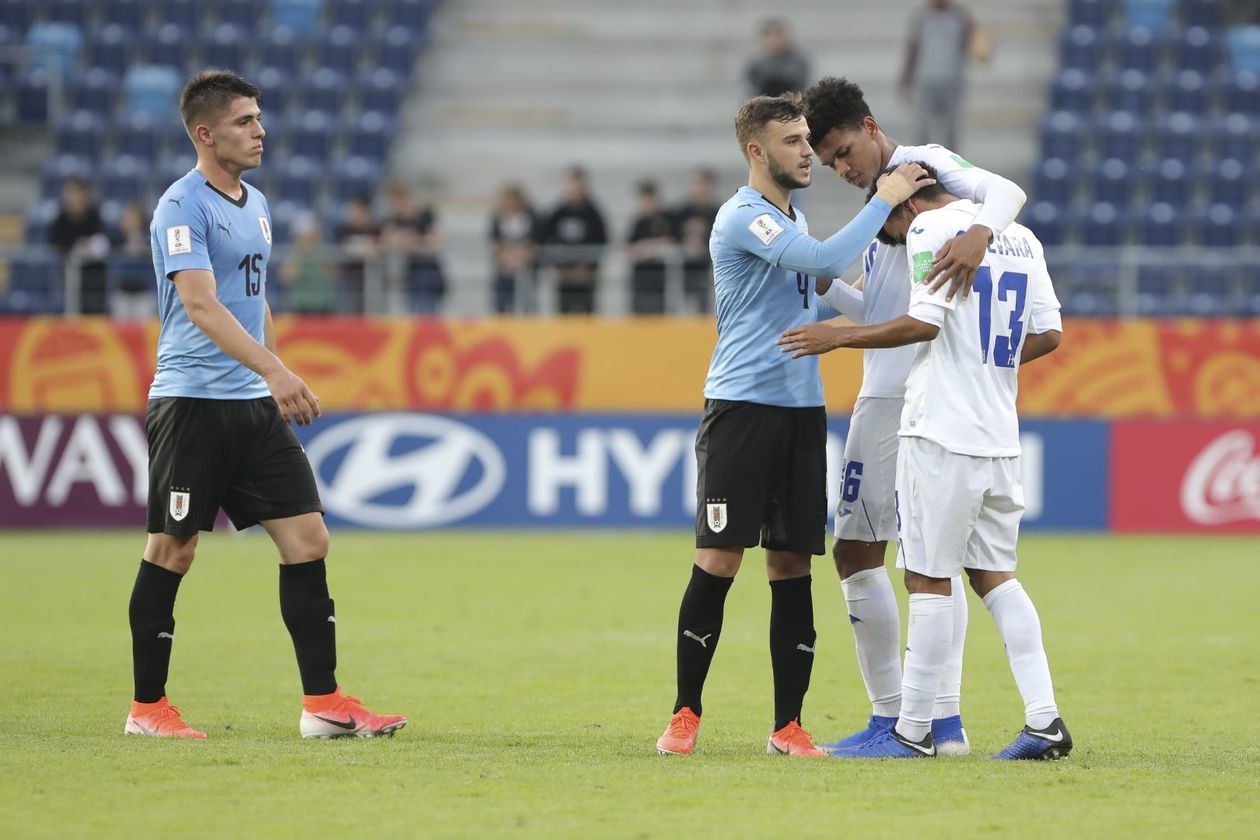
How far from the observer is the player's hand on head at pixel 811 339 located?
6.18 m

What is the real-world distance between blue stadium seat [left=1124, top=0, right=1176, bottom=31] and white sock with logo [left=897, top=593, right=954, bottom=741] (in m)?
18.5

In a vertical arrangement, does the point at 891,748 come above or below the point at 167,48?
below

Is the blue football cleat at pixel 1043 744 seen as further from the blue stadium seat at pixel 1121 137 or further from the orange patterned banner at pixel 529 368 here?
the blue stadium seat at pixel 1121 137

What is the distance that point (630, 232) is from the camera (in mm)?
18156

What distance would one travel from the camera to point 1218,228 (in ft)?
66.3

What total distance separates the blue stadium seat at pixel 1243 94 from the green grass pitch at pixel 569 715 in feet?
32.8

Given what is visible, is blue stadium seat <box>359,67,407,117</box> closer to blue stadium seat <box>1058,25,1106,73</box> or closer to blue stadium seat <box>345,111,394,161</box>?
blue stadium seat <box>345,111,394,161</box>

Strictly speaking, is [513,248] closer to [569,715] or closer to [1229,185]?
[1229,185]

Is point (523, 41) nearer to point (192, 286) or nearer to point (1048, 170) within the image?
point (1048, 170)

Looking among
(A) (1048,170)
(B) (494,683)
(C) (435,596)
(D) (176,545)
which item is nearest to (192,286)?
(D) (176,545)

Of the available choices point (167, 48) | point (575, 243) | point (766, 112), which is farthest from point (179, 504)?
point (167, 48)

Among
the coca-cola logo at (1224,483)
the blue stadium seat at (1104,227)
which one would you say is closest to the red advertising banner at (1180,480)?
the coca-cola logo at (1224,483)

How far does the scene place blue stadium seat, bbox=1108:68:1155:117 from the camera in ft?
72.1

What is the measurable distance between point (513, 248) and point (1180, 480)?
6.67 meters
